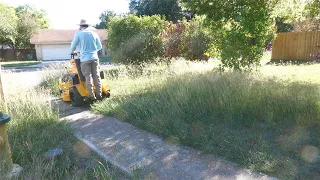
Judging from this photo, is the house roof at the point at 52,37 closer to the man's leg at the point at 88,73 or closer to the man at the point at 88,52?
the man at the point at 88,52

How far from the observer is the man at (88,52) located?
219 inches

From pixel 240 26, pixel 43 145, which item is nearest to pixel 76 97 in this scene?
pixel 43 145

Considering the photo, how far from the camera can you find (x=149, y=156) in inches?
131

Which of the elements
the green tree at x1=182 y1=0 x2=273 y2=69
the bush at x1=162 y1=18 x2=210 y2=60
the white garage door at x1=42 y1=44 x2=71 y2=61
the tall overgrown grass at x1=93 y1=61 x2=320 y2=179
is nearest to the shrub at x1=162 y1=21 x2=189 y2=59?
the bush at x1=162 y1=18 x2=210 y2=60

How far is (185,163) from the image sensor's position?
310cm

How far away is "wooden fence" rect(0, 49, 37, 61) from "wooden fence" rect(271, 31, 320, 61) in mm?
33478

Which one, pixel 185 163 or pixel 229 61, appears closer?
pixel 185 163

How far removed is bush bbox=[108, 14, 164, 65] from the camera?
10.6 metres

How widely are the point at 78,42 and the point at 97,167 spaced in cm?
351

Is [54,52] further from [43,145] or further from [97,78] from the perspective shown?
[43,145]

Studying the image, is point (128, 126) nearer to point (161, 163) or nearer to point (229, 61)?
point (161, 163)

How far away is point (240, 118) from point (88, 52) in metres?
3.61

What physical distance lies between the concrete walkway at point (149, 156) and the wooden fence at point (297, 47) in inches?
576

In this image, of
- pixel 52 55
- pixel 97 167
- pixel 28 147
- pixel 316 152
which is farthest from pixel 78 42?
pixel 52 55
